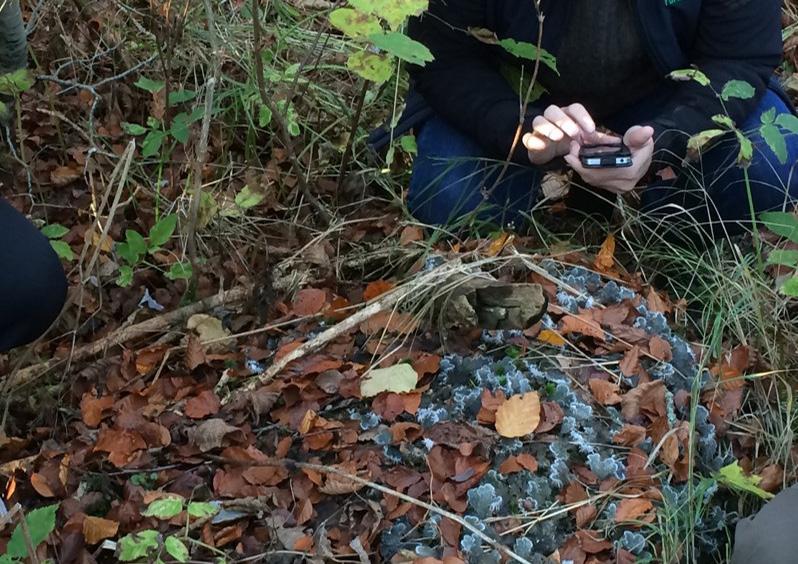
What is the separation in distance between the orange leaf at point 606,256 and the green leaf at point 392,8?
3.05 feet

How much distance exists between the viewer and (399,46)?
164 cm

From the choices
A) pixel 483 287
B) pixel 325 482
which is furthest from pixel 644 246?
pixel 325 482

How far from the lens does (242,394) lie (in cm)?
191

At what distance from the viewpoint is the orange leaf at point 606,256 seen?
2246 mm

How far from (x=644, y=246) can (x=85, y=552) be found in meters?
1.61

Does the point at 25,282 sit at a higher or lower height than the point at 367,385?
higher

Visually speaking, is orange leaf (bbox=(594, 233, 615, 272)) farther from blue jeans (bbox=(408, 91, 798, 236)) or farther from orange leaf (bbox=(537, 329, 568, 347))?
orange leaf (bbox=(537, 329, 568, 347))

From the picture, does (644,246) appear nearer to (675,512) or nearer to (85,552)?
(675,512)

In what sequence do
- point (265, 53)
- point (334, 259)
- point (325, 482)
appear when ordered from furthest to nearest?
1. point (265, 53)
2. point (334, 259)
3. point (325, 482)

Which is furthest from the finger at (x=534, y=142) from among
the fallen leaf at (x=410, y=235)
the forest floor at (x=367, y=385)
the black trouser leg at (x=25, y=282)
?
the black trouser leg at (x=25, y=282)

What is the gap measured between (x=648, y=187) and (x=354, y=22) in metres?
1.15

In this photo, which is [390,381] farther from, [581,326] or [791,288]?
[791,288]

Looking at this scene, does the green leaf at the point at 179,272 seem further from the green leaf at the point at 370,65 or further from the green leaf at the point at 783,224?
the green leaf at the point at 783,224

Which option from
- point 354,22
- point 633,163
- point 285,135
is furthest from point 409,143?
point 354,22
